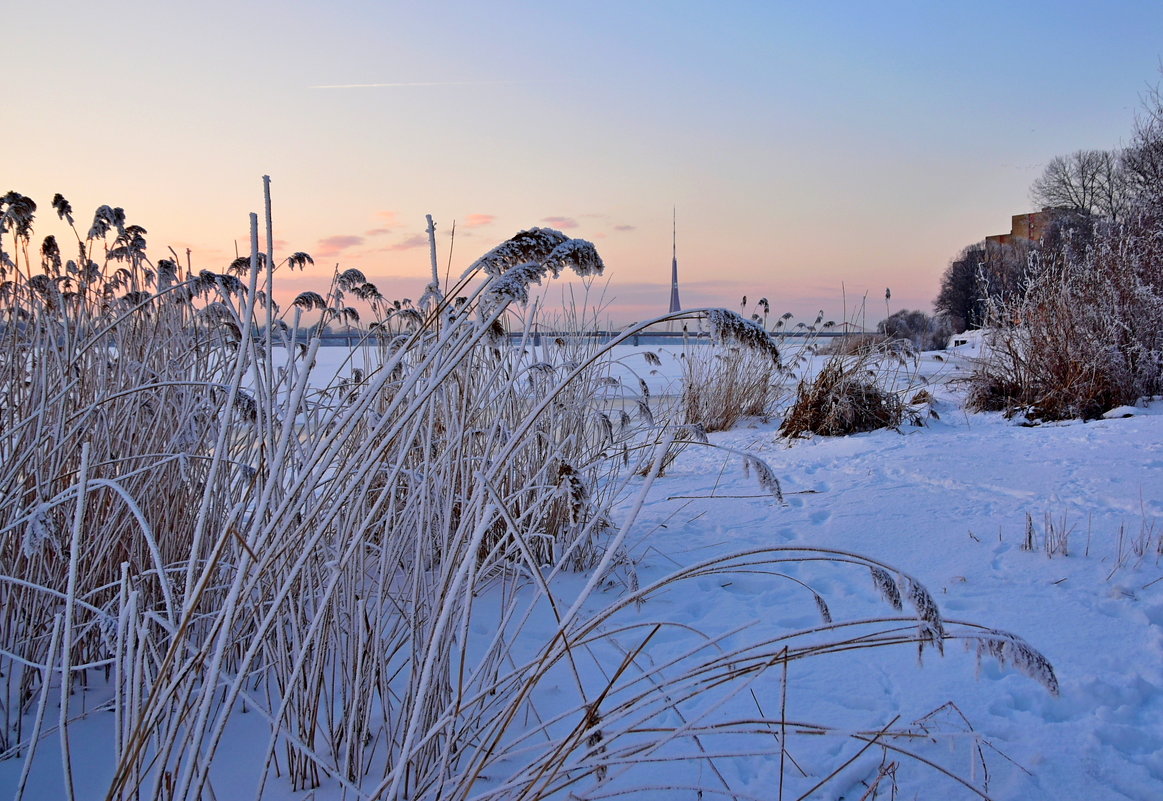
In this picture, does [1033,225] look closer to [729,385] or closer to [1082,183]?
[1082,183]

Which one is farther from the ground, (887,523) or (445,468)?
(445,468)

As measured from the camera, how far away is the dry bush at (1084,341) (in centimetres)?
591

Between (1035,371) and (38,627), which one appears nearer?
(38,627)

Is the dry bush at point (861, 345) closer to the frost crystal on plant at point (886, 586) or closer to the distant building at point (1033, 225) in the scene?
the frost crystal on plant at point (886, 586)

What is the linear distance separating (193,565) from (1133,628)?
2.55 metres

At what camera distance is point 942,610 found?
235cm

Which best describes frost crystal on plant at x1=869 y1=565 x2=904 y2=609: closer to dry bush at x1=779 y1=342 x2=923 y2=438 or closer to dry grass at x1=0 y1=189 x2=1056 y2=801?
dry grass at x1=0 y1=189 x2=1056 y2=801

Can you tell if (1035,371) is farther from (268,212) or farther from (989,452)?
(268,212)

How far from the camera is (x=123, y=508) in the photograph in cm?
196

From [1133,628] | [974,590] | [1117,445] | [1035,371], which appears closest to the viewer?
[1133,628]

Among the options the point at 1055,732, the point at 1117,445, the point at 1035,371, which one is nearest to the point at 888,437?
the point at 1117,445

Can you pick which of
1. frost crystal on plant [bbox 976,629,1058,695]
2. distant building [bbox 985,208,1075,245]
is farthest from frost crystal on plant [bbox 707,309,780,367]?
distant building [bbox 985,208,1075,245]

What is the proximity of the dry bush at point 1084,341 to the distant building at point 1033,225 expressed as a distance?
39.8ft

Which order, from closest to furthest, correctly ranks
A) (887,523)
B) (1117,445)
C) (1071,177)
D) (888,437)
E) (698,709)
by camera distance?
1. (698,709)
2. (887,523)
3. (1117,445)
4. (888,437)
5. (1071,177)
